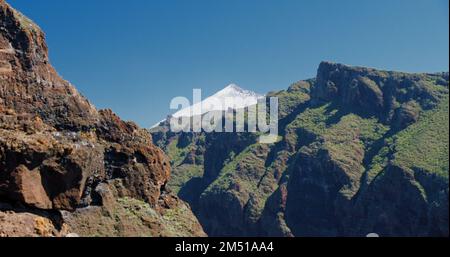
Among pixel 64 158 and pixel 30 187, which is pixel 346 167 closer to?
pixel 64 158

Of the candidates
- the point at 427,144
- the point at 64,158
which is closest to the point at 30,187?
the point at 64,158

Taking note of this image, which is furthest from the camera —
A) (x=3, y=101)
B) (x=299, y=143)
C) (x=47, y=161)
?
(x=299, y=143)

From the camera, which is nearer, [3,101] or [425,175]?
[3,101]

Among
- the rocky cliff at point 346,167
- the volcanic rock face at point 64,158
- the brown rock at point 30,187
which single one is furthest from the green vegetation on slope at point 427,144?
the brown rock at point 30,187

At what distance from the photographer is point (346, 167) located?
142m

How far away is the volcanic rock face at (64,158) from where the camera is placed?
27.7 m

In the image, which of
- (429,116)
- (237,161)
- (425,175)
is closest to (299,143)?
(237,161)

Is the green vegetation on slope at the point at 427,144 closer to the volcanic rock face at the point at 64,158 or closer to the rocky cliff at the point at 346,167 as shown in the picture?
the rocky cliff at the point at 346,167

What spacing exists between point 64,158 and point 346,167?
12058 centimetres

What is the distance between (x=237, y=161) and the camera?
175375mm

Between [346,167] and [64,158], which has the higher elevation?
[346,167]

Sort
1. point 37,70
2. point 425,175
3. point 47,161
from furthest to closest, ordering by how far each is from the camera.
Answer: point 425,175
point 37,70
point 47,161
